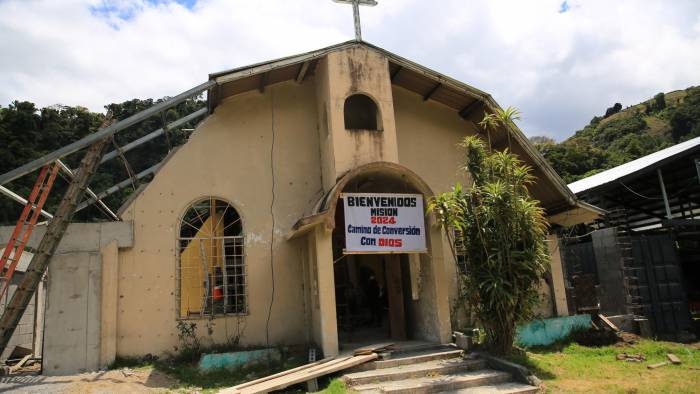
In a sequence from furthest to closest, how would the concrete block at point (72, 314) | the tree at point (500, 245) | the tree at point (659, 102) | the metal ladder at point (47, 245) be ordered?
the tree at point (659, 102), the concrete block at point (72, 314), the tree at point (500, 245), the metal ladder at point (47, 245)

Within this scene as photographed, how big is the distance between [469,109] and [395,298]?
5568 millimetres

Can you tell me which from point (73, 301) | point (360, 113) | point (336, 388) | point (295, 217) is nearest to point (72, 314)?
point (73, 301)

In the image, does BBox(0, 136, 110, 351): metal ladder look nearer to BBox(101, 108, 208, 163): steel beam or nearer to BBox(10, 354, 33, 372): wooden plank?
BBox(101, 108, 208, 163): steel beam

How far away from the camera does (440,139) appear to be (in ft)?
44.5

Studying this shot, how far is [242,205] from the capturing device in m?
11.8

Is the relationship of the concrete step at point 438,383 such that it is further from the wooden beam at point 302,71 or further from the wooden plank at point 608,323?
the wooden beam at point 302,71

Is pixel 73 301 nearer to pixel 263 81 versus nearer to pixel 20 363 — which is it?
pixel 20 363

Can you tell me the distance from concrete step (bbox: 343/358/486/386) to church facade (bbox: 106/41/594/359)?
1169mm

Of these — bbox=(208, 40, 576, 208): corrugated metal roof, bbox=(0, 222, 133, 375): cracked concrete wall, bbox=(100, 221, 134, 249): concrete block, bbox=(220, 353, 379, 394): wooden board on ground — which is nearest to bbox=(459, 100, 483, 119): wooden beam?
bbox=(208, 40, 576, 208): corrugated metal roof

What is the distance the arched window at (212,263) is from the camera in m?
11.3

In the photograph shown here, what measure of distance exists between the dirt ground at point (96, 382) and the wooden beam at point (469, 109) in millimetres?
9717

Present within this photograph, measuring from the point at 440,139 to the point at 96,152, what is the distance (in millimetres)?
8466

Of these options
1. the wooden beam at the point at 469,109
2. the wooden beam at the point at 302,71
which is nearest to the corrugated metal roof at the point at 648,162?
the wooden beam at the point at 469,109

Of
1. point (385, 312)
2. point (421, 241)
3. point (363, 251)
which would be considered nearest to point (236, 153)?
point (363, 251)
